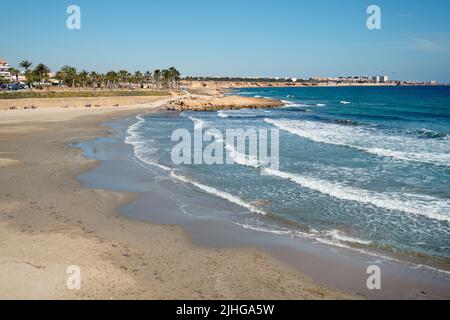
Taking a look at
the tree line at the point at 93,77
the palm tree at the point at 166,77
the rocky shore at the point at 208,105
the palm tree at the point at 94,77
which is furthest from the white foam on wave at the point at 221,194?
the palm tree at the point at 166,77

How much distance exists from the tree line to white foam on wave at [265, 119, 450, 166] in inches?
2891

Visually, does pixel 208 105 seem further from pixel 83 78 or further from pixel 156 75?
pixel 156 75

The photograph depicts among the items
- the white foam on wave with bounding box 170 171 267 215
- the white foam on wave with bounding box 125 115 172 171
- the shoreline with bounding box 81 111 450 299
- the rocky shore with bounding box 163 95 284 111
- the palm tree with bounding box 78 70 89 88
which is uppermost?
the palm tree with bounding box 78 70 89 88

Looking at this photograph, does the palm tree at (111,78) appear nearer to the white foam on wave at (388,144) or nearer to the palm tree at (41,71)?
the palm tree at (41,71)

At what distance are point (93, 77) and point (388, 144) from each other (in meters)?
94.5

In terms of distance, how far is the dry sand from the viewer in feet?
26.2

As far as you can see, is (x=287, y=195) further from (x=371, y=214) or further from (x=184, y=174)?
(x=184, y=174)

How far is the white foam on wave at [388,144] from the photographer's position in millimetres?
22994

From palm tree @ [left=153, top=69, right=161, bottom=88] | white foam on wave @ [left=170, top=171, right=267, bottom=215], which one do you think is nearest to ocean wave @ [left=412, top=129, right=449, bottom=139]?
white foam on wave @ [left=170, top=171, right=267, bottom=215]

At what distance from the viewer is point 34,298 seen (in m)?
7.51

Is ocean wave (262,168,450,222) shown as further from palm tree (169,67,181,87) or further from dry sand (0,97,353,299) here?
palm tree (169,67,181,87)

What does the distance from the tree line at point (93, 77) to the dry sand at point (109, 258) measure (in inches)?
3274

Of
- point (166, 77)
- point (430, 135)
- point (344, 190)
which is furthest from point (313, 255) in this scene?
point (166, 77)

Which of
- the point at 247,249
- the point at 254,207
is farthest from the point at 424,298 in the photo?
the point at 254,207
